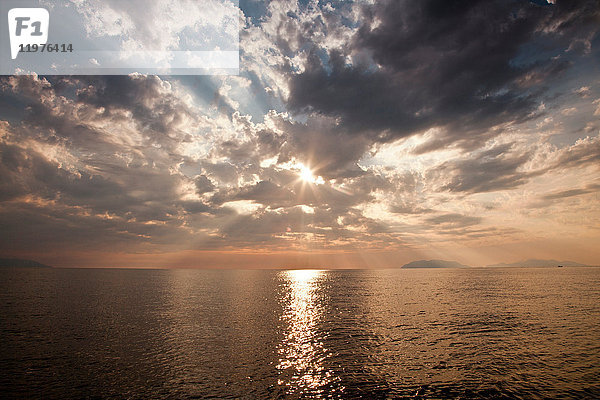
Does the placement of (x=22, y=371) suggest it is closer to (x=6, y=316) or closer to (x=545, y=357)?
(x=6, y=316)

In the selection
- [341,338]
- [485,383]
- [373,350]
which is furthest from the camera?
[341,338]

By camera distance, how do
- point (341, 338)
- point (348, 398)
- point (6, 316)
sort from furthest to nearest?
1. point (6, 316)
2. point (341, 338)
3. point (348, 398)

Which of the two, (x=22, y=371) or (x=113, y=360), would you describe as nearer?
(x=22, y=371)

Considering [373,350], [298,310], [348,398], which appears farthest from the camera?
[298,310]

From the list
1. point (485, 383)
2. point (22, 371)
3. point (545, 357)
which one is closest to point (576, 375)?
point (545, 357)

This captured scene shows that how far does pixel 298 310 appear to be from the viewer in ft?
248

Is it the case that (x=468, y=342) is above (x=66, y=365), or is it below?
below

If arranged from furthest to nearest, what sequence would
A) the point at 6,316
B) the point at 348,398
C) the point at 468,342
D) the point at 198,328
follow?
the point at 6,316, the point at 198,328, the point at 468,342, the point at 348,398

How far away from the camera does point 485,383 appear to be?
29391 millimetres

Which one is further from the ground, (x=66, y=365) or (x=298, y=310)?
(x=66, y=365)

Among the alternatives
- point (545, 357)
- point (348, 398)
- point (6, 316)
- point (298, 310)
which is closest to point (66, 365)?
point (348, 398)

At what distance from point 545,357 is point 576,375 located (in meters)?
5.87

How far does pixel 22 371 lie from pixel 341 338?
38240 mm

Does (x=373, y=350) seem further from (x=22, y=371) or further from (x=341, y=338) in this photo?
(x=22, y=371)
